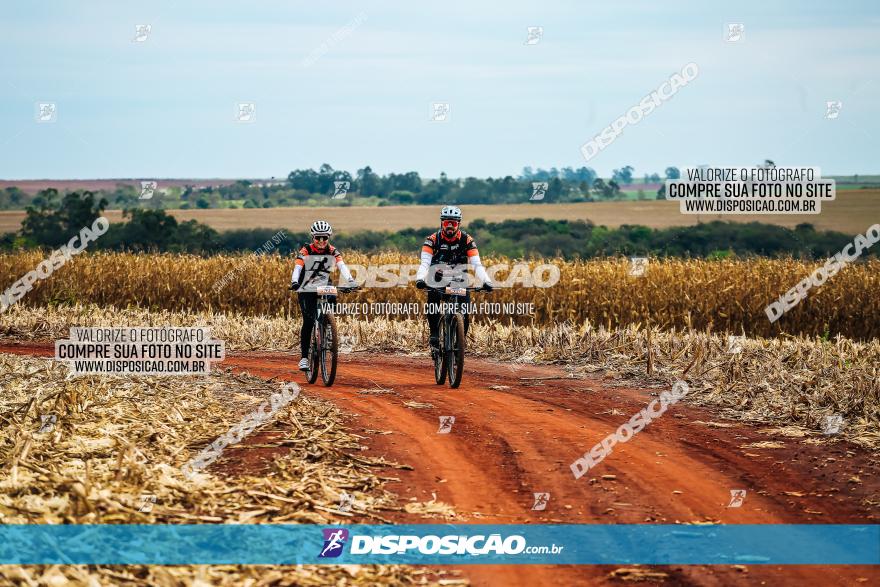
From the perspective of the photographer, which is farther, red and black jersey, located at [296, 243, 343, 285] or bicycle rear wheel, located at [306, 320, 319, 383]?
bicycle rear wheel, located at [306, 320, 319, 383]

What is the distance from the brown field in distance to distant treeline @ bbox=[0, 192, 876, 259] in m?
4.92

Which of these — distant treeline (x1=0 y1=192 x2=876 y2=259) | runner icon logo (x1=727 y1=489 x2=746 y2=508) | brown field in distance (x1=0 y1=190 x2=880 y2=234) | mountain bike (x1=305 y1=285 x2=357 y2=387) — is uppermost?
brown field in distance (x1=0 y1=190 x2=880 y2=234)

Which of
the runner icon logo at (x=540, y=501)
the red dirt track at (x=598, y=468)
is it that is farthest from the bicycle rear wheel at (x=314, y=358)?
the runner icon logo at (x=540, y=501)

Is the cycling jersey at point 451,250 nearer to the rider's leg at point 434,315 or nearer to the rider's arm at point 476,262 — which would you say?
the rider's arm at point 476,262

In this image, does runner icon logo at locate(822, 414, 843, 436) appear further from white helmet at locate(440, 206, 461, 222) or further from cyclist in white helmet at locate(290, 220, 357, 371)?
cyclist in white helmet at locate(290, 220, 357, 371)

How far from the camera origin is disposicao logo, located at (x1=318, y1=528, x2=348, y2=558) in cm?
774

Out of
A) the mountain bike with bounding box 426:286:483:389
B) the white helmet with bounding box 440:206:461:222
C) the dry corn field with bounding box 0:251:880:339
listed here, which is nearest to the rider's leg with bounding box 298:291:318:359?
the mountain bike with bounding box 426:286:483:389

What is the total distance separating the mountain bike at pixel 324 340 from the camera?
15127 millimetres

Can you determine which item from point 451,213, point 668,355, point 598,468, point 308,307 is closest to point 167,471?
point 598,468

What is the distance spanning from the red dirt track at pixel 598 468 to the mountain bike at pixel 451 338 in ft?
1.30

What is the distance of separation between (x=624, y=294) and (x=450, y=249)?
9.54 meters

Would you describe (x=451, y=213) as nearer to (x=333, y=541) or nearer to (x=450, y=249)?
(x=450, y=249)

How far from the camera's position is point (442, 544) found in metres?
8.12

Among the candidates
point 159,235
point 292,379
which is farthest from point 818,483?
point 159,235
